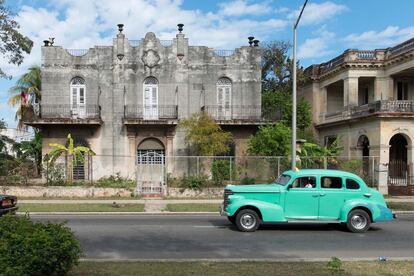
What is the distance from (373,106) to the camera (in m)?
29.4

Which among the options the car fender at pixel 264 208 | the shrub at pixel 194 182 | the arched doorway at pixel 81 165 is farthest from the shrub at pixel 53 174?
the car fender at pixel 264 208

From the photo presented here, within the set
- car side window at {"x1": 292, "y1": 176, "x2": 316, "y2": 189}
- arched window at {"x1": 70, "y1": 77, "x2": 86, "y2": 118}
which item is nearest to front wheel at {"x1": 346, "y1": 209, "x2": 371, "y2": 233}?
car side window at {"x1": 292, "y1": 176, "x2": 316, "y2": 189}

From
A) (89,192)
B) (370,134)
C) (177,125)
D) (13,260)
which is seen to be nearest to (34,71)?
(177,125)

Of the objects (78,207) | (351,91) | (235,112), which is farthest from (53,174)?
(351,91)

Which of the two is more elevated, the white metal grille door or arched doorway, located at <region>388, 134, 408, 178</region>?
arched doorway, located at <region>388, 134, 408, 178</region>

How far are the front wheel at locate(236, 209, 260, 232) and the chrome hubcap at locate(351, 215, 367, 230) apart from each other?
9.32 ft

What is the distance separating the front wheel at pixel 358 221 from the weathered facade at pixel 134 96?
1681 cm

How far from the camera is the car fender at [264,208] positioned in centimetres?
1256

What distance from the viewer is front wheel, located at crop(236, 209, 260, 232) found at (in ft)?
41.1

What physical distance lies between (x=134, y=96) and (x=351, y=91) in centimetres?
1636

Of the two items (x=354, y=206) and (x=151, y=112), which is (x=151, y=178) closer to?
(x=151, y=112)

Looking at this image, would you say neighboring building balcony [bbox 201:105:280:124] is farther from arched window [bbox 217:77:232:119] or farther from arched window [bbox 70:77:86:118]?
arched window [bbox 70:77:86:118]

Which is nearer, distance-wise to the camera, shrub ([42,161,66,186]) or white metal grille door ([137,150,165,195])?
white metal grille door ([137,150,165,195])

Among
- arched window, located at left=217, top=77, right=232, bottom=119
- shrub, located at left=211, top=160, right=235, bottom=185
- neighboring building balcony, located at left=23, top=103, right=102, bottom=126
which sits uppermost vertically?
arched window, located at left=217, top=77, right=232, bottom=119
